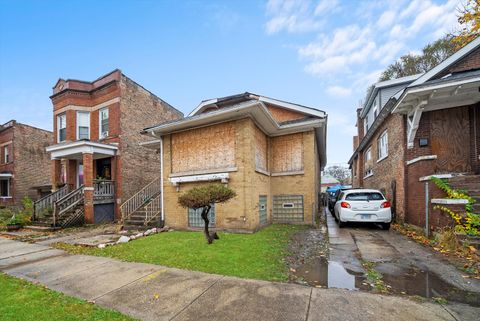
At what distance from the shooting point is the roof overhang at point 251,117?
8727mm

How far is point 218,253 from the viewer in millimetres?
6207

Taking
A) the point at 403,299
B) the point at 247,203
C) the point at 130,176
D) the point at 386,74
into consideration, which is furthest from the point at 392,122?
the point at 386,74

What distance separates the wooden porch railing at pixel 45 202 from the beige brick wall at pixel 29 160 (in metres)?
11.2

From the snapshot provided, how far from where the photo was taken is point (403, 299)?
11.9 ft

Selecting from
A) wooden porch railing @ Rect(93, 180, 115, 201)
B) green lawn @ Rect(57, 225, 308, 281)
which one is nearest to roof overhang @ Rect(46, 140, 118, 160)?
wooden porch railing @ Rect(93, 180, 115, 201)

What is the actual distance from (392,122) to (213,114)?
8.55 m

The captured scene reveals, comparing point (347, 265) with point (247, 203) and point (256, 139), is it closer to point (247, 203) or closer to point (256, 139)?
point (247, 203)

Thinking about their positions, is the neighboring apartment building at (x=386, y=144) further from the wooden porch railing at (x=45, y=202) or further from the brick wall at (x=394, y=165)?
the wooden porch railing at (x=45, y=202)

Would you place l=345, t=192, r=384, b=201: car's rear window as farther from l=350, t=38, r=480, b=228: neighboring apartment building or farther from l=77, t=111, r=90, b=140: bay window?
l=77, t=111, r=90, b=140: bay window

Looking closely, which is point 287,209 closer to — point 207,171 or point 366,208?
point 366,208

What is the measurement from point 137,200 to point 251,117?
27.7 ft

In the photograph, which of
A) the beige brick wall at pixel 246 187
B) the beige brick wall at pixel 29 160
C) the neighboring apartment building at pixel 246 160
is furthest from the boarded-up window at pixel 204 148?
the beige brick wall at pixel 29 160

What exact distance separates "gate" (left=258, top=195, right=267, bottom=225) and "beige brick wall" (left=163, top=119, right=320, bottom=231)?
283 millimetres

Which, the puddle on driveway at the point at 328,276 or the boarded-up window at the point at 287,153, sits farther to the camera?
the boarded-up window at the point at 287,153
